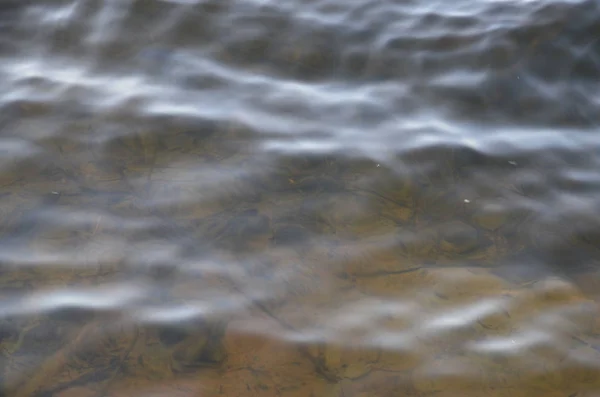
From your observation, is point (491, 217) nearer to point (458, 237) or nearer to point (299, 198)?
point (458, 237)

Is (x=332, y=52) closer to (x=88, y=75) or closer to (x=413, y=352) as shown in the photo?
(x=88, y=75)

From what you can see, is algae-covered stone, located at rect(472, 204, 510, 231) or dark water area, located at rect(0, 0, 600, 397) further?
algae-covered stone, located at rect(472, 204, 510, 231)

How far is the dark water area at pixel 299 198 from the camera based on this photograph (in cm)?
182

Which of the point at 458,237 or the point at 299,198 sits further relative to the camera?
the point at 299,198

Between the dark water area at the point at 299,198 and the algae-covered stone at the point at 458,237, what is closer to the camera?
the dark water area at the point at 299,198

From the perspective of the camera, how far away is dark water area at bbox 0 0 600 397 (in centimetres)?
182

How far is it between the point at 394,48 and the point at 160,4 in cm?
121

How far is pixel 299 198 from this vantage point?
7.56 feet

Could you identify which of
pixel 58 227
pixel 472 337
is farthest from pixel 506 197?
pixel 58 227

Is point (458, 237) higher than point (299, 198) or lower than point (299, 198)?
lower

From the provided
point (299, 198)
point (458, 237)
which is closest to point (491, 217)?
point (458, 237)

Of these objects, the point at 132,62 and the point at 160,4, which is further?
the point at 160,4

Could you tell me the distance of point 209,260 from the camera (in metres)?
2.07

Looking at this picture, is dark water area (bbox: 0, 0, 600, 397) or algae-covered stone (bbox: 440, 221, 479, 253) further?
algae-covered stone (bbox: 440, 221, 479, 253)
